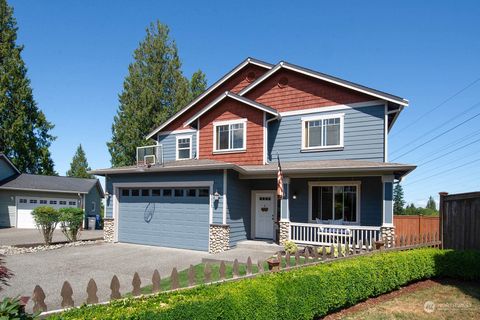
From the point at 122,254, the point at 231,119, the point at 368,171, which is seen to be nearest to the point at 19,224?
the point at 122,254

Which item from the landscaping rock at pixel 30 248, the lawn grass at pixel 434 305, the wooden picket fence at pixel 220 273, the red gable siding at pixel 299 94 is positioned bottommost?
the landscaping rock at pixel 30 248

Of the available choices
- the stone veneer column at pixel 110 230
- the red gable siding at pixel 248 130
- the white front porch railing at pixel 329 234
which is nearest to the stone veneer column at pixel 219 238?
the white front porch railing at pixel 329 234

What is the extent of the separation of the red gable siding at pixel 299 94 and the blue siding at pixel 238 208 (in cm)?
439

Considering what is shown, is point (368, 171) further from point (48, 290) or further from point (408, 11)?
point (48, 290)

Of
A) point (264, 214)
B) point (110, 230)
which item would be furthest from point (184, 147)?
point (264, 214)

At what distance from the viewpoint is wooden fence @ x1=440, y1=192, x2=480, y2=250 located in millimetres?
9711

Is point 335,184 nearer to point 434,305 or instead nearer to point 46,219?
point 434,305

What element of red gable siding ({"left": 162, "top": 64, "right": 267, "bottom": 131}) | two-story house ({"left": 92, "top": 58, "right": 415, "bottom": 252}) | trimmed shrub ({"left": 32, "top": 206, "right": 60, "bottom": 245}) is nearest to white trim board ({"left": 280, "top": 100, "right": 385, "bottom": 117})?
two-story house ({"left": 92, "top": 58, "right": 415, "bottom": 252})

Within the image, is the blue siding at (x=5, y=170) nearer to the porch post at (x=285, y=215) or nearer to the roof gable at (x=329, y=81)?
the roof gable at (x=329, y=81)

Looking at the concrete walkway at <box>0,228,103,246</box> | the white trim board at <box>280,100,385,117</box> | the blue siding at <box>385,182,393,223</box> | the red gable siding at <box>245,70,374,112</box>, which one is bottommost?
the concrete walkway at <box>0,228,103,246</box>

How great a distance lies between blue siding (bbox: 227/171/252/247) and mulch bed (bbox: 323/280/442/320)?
7.24 m

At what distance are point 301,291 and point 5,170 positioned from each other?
98.6 ft

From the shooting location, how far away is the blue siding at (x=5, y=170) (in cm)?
2745

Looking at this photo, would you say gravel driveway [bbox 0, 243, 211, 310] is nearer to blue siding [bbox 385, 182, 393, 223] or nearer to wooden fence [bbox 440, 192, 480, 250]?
blue siding [bbox 385, 182, 393, 223]
